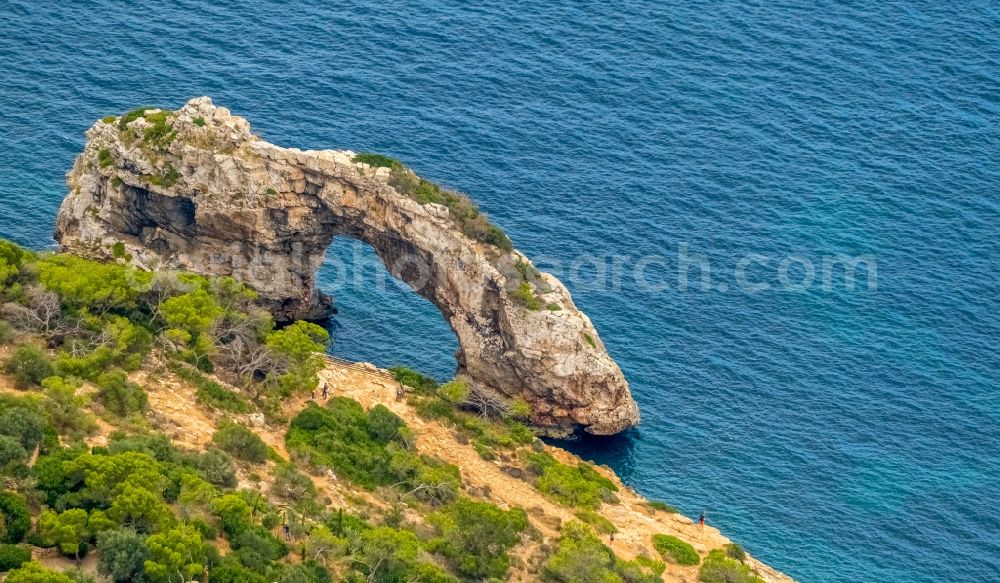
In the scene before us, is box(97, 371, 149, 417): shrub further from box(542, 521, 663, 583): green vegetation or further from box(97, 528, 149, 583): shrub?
box(542, 521, 663, 583): green vegetation

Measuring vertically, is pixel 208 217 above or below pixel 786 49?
below

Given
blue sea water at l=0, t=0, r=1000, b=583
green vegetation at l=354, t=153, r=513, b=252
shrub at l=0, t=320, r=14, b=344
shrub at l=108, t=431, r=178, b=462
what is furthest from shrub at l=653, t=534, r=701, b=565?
shrub at l=0, t=320, r=14, b=344

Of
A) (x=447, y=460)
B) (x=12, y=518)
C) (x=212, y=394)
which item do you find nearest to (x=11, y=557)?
(x=12, y=518)

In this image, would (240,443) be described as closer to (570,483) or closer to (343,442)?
(343,442)

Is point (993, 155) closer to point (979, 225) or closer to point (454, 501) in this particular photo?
point (979, 225)

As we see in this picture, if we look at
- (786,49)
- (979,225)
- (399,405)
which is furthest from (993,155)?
(399,405)

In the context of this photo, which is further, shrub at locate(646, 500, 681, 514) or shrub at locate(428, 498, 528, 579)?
shrub at locate(646, 500, 681, 514)
